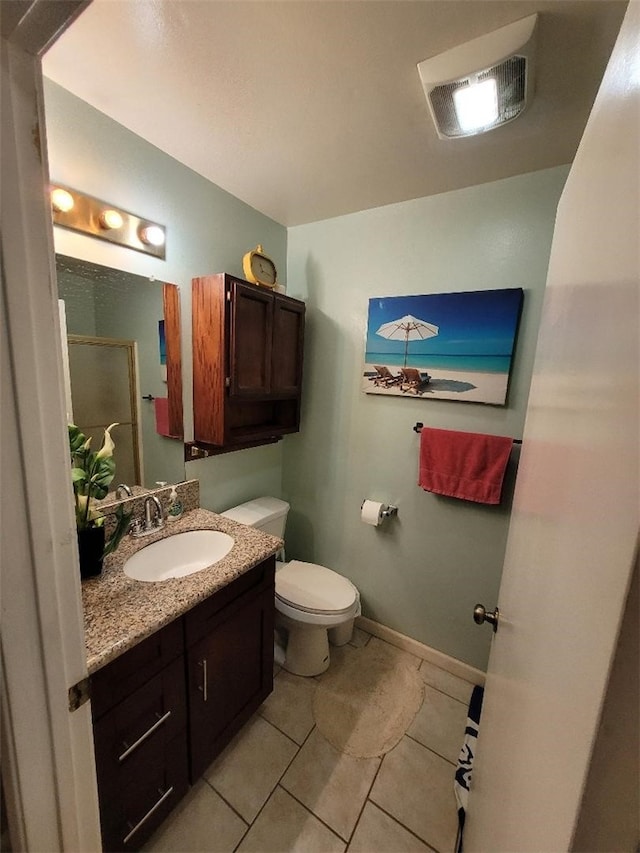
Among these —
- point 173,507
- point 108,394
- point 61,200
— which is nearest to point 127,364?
point 108,394

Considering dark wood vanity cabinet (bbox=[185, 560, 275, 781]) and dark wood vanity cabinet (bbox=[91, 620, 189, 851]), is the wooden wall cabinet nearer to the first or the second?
dark wood vanity cabinet (bbox=[185, 560, 275, 781])

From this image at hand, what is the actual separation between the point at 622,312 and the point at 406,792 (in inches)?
68.5

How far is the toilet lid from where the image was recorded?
1.52m

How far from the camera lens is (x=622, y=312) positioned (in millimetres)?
312

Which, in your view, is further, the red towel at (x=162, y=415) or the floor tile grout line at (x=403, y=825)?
the red towel at (x=162, y=415)

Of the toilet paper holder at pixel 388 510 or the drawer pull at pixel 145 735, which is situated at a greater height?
the toilet paper holder at pixel 388 510

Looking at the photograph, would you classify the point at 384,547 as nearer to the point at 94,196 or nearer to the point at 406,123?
the point at 406,123

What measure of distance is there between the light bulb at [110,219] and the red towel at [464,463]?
1.56 m

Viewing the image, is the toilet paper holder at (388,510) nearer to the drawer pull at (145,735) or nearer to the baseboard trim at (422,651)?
the baseboard trim at (422,651)

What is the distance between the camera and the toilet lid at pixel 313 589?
5.00 ft

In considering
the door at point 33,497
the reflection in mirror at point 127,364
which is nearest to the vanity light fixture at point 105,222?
the reflection in mirror at point 127,364

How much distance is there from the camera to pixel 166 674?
0.95 m

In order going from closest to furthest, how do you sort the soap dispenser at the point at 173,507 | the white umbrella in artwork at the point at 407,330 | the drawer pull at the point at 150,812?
the drawer pull at the point at 150,812
the soap dispenser at the point at 173,507
the white umbrella in artwork at the point at 407,330

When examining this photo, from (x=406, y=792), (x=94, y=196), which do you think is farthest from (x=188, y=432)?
(x=406, y=792)
